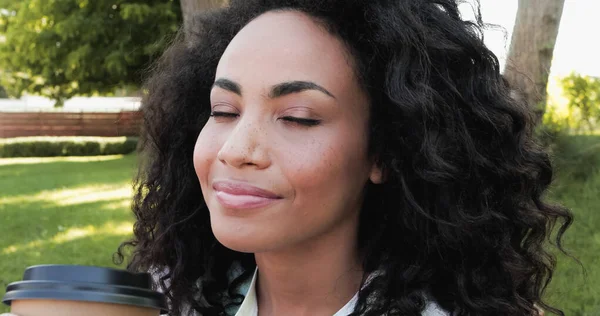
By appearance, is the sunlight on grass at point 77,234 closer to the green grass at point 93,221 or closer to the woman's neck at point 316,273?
Result: the green grass at point 93,221

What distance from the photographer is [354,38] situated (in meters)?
1.95

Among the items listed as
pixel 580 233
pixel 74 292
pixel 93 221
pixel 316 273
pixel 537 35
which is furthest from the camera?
pixel 93 221

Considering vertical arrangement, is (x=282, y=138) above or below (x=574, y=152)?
above

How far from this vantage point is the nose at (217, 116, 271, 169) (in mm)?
1731

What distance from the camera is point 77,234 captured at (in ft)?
25.8

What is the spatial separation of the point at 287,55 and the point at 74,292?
31.2 inches

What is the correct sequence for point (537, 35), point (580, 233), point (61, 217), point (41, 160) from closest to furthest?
1. point (580, 233)
2. point (537, 35)
3. point (61, 217)
4. point (41, 160)

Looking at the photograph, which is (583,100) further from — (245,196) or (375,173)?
(245,196)

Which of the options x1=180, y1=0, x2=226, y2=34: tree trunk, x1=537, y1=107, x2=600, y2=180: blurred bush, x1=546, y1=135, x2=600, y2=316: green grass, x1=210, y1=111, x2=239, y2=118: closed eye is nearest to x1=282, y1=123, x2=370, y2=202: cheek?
x1=210, y1=111, x2=239, y2=118: closed eye

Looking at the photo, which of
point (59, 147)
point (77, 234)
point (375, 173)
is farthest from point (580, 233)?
point (59, 147)

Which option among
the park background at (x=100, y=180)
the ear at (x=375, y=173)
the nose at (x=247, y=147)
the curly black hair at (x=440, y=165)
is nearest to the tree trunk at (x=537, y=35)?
the park background at (x=100, y=180)

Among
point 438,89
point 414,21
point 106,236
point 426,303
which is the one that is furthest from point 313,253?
point 106,236

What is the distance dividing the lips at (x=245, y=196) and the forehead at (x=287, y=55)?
269 millimetres

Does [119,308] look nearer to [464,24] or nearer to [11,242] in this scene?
[464,24]
